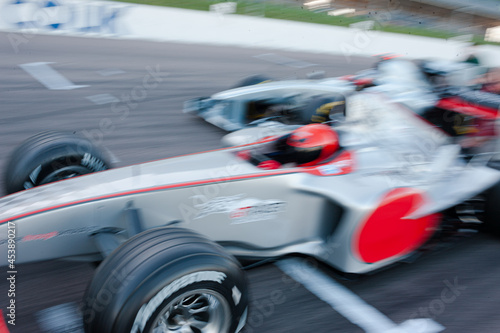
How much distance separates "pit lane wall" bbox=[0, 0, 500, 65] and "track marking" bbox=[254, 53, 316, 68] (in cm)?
81

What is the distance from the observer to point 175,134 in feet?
18.5

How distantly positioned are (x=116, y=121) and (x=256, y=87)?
176 cm

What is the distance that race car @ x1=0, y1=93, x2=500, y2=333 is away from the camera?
2.14 metres

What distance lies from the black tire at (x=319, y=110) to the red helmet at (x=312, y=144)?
1887mm

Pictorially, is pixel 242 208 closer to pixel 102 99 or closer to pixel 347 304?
pixel 347 304

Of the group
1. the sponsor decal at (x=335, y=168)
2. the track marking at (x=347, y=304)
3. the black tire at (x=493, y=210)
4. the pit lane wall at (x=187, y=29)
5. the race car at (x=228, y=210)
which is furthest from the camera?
the pit lane wall at (x=187, y=29)

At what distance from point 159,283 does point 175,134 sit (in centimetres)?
373

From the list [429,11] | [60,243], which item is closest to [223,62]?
[60,243]

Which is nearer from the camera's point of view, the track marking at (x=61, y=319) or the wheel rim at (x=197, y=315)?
the wheel rim at (x=197, y=315)

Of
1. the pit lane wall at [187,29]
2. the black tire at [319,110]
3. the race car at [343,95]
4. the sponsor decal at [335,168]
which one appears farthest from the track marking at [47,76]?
the sponsor decal at [335,168]

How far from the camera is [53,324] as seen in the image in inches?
102

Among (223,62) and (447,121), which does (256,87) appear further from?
(223,62)

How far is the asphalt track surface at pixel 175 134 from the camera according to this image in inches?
112

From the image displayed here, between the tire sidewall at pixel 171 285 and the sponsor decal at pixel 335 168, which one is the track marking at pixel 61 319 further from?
the sponsor decal at pixel 335 168
